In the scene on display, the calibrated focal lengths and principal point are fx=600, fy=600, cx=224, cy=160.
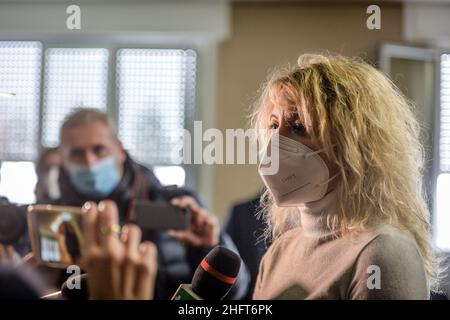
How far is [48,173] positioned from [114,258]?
298 mm

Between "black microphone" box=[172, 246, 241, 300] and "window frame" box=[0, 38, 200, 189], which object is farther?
"window frame" box=[0, 38, 200, 189]

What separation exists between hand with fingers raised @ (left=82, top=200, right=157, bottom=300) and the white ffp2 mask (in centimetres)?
38

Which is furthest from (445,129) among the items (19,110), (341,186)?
(19,110)

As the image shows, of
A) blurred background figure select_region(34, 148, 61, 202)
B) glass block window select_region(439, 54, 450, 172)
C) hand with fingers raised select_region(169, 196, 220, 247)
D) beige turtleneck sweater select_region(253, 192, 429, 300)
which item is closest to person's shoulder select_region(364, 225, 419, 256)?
beige turtleneck sweater select_region(253, 192, 429, 300)

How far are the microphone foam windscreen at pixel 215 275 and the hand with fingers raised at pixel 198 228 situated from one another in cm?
5

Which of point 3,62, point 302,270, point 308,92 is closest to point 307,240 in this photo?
point 302,270

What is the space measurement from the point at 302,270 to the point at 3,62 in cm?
99

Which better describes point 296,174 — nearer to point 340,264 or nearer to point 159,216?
point 340,264

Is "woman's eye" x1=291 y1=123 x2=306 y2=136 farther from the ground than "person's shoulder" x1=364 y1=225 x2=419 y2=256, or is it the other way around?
"woman's eye" x1=291 y1=123 x2=306 y2=136

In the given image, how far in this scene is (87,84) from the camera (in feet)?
5.32

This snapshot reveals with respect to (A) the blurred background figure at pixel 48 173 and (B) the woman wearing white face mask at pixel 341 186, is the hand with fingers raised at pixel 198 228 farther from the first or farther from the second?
(A) the blurred background figure at pixel 48 173

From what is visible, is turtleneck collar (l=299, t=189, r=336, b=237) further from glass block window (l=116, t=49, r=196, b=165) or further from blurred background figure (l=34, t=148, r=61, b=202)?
blurred background figure (l=34, t=148, r=61, b=202)

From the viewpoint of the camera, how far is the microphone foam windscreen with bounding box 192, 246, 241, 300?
150cm
